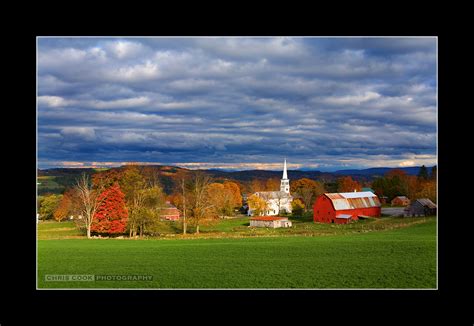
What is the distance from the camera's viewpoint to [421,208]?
40.5 ft

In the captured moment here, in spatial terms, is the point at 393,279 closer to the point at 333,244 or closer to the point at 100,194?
the point at 333,244

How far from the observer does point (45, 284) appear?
10.9 metres

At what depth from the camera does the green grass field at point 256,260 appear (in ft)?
35.6

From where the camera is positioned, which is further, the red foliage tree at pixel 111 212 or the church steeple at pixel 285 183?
the church steeple at pixel 285 183

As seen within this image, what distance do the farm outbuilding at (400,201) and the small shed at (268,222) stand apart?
348 centimetres

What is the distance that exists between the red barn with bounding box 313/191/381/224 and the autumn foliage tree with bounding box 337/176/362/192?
9.2 inches

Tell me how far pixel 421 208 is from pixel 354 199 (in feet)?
6.71

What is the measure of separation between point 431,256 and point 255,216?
5.46 meters

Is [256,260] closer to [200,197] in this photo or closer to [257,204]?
[257,204]

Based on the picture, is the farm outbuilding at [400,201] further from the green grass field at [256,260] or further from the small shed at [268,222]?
the small shed at [268,222]

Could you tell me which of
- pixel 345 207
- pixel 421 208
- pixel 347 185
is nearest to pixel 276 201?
pixel 345 207

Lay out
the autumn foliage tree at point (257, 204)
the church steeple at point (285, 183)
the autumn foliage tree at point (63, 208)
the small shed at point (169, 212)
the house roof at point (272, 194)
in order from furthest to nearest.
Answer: the autumn foliage tree at point (257, 204) < the house roof at point (272, 194) < the small shed at point (169, 212) < the church steeple at point (285, 183) < the autumn foliage tree at point (63, 208)

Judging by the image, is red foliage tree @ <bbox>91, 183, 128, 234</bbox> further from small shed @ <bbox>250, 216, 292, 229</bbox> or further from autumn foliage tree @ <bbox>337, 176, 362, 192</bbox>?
autumn foliage tree @ <bbox>337, 176, 362, 192</bbox>

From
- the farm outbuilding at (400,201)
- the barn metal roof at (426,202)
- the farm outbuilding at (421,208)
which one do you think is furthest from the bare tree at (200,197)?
the barn metal roof at (426,202)
